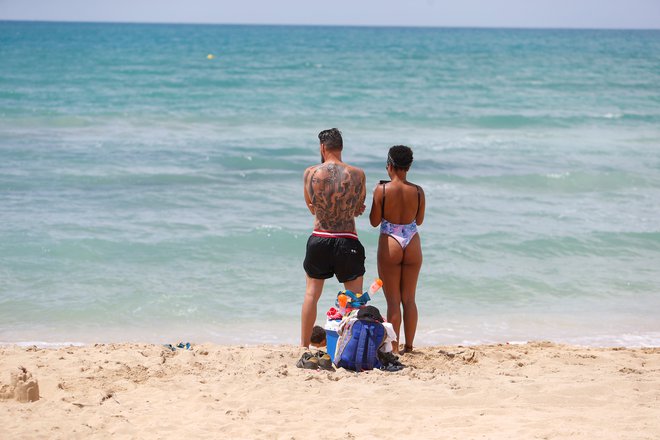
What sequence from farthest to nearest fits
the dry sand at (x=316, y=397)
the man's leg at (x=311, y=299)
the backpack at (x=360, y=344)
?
the man's leg at (x=311, y=299) → the backpack at (x=360, y=344) → the dry sand at (x=316, y=397)

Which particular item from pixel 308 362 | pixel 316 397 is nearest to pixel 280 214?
pixel 308 362

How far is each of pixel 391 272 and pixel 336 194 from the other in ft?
2.36

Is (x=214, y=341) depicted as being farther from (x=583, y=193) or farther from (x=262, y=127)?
(x=262, y=127)

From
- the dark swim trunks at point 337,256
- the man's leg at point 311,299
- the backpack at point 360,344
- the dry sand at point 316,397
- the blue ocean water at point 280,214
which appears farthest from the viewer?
the blue ocean water at point 280,214

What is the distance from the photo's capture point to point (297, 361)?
18.1 feet

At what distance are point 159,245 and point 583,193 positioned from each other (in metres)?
7.26

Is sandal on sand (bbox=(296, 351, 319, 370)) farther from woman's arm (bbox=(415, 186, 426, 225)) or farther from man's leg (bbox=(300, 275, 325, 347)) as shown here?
woman's arm (bbox=(415, 186, 426, 225))

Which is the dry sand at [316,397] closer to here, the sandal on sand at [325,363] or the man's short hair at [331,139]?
the sandal on sand at [325,363]

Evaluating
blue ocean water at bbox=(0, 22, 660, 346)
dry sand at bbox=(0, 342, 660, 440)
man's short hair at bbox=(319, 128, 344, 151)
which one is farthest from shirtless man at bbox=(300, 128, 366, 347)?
blue ocean water at bbox=(0, 22, 660, 346)

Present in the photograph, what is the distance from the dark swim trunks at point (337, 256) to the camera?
5.48 metres

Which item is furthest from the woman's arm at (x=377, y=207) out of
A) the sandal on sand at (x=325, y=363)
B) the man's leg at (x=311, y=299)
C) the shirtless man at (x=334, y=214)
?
the sandal on sand at (x=325, y=363)

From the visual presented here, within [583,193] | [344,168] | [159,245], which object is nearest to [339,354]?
[344,168]

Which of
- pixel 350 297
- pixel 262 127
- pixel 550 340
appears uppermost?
pixel 262 127

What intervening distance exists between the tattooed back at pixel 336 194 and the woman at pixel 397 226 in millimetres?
146
